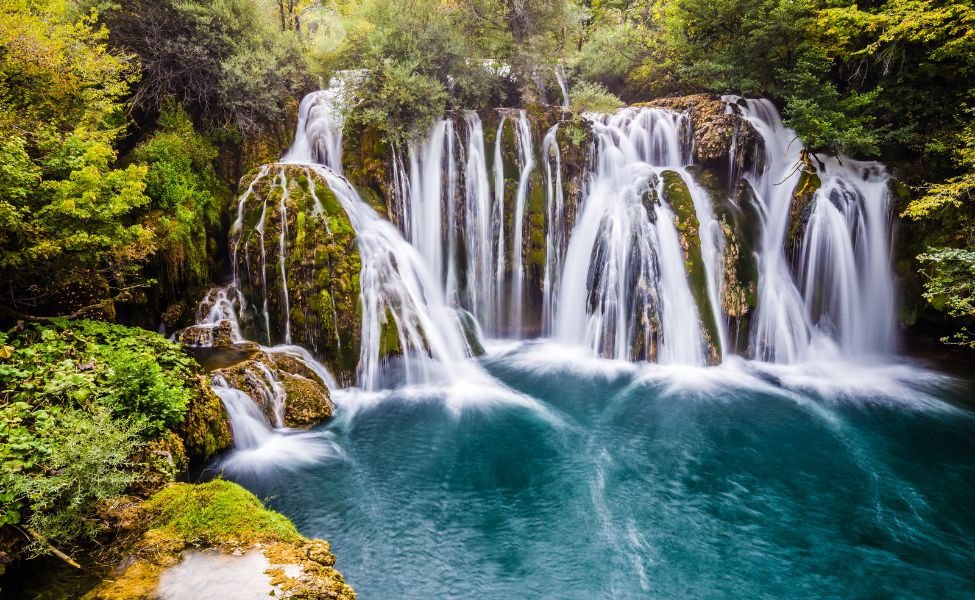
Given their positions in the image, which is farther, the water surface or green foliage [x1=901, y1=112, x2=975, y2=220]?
green foliage [x1=901, y1=112, x2=975, y2=220]

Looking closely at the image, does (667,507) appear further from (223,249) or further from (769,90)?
(769,90)

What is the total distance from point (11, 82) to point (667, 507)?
1197 cm

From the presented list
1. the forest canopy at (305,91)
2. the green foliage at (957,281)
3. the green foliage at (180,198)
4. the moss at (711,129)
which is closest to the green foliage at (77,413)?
the forest canopy at (305,91)

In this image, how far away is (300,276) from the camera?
1020cm

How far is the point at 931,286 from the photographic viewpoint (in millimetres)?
8719

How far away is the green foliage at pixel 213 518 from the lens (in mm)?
3850

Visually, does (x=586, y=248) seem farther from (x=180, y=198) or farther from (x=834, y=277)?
(x=180, y=198)

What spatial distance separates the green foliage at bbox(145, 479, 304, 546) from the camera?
385 cm

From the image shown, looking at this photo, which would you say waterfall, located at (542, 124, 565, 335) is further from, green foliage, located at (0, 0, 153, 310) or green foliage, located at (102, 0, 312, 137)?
green foliage, located at (0, 0, 153, 310)

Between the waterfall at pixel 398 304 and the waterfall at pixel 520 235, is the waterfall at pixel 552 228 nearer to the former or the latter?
the waterfall at pixel 520 235

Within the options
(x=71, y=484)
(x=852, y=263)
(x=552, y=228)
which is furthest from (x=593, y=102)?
(x=71, y=484)

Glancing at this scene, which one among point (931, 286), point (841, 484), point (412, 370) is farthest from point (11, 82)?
point (931, 286)

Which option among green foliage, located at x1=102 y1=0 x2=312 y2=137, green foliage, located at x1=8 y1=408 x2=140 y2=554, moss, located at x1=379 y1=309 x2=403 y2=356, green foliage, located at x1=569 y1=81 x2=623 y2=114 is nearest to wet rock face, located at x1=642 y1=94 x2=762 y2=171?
green foliage, located at x1=569 y1=81 x2=623 y2=114

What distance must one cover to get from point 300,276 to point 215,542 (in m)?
7.20
